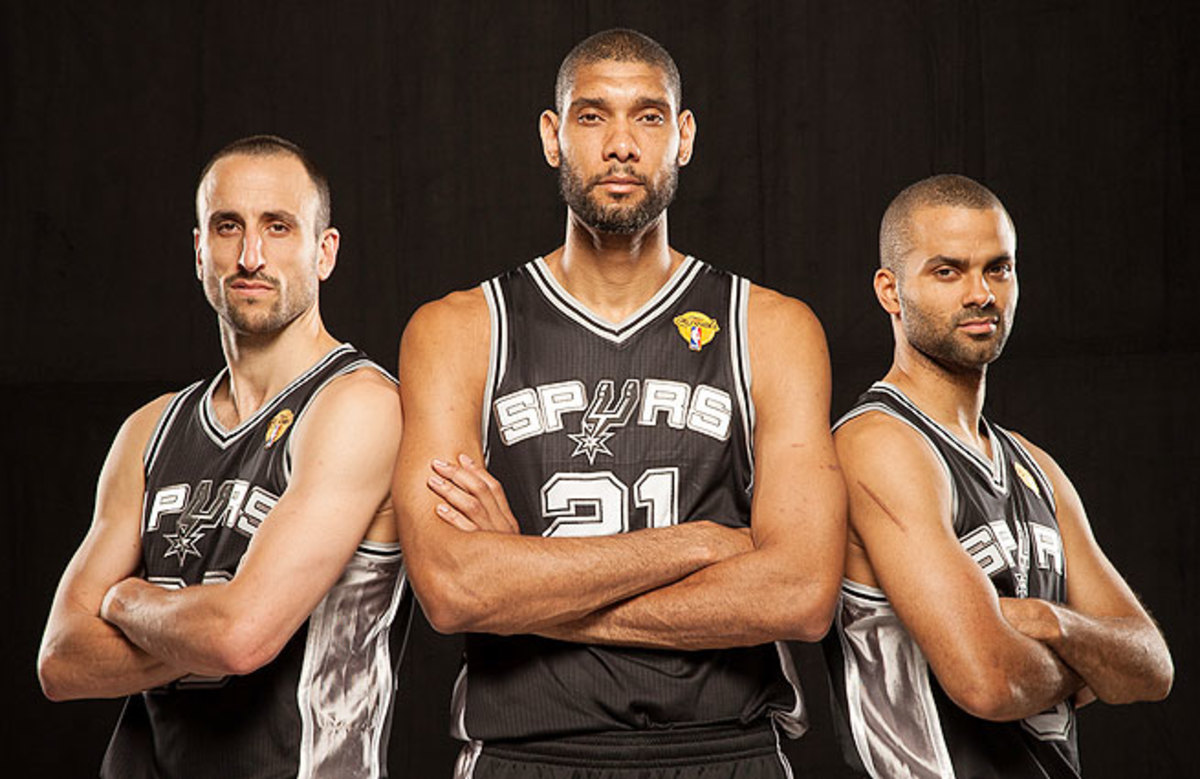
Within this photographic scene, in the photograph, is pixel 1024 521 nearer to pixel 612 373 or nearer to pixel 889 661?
pixel 889 661

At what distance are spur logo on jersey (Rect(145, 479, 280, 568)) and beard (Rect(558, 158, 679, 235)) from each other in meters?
0.86

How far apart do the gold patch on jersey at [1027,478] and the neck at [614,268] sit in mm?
881

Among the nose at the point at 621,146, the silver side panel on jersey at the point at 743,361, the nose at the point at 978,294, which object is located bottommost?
the silver side panel on jersey at the point at 743,361

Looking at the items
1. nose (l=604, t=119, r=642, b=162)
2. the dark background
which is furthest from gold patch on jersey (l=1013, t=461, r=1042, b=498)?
the dark background

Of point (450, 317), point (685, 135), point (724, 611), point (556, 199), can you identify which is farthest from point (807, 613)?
point (556, 199)

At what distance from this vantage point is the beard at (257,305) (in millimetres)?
3248

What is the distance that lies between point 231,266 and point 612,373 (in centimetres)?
86

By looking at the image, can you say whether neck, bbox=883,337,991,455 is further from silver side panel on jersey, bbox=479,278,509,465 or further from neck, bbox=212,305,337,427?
neck, bbox=212,305,337,427

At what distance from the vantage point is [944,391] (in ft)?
10.8

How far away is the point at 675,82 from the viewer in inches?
125

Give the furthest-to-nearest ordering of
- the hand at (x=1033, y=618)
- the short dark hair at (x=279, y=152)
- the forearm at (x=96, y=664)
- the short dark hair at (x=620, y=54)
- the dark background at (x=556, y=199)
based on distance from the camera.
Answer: the dark background at (x=556, y=199) → the short dark hair at (x=279, y=152) → the short dark hair at (x=620, y=54) → the forearm at (x=96, y=664) → the hand at (x=1033, y=618)

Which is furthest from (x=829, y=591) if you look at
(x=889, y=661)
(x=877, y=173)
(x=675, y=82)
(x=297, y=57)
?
(x=297, y=57)

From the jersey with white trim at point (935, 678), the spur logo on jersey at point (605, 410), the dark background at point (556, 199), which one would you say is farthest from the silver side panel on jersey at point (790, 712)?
the dark background at point (556, 199)

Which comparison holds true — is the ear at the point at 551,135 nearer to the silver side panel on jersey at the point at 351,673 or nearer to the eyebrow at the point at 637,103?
the eyebrow at the point at 637,103
